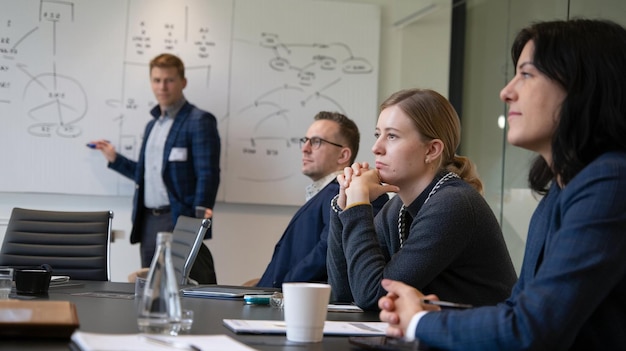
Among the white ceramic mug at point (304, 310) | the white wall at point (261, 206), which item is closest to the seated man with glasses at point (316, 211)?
the white wall at point (261, 206)

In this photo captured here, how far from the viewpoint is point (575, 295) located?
1.35 metres

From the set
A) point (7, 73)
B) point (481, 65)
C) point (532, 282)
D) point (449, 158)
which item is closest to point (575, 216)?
point (532, 282)

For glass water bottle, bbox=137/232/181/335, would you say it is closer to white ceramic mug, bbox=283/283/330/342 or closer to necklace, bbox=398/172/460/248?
white ceramic mug, bbox=283/283/330/342

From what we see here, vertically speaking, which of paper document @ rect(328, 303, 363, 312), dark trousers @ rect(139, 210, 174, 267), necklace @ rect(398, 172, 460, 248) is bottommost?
dark trousers @ rect(139, 210, 174, 267)

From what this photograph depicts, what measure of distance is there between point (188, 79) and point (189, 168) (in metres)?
0.67

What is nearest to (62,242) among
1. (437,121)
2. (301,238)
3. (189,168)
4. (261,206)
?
(301,238)

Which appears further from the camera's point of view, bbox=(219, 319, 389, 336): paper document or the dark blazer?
the dark blazer

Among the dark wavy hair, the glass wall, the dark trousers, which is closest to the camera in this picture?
the dark wavy hair

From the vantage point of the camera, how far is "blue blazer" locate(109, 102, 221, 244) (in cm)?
515

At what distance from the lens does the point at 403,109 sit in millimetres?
2432

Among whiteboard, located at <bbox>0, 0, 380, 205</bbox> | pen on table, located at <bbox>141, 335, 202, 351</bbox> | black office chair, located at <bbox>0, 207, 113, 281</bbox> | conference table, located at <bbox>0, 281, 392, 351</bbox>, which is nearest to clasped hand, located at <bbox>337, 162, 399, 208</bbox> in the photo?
conference table, located at <bbox>0, 281, 392, 351</bbox>

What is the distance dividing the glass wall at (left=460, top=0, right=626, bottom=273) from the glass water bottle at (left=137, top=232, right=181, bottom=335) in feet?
10.4

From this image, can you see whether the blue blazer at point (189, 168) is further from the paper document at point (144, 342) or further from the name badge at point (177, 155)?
the paper document at point (144, 342)

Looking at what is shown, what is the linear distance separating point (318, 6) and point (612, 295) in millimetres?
4557
